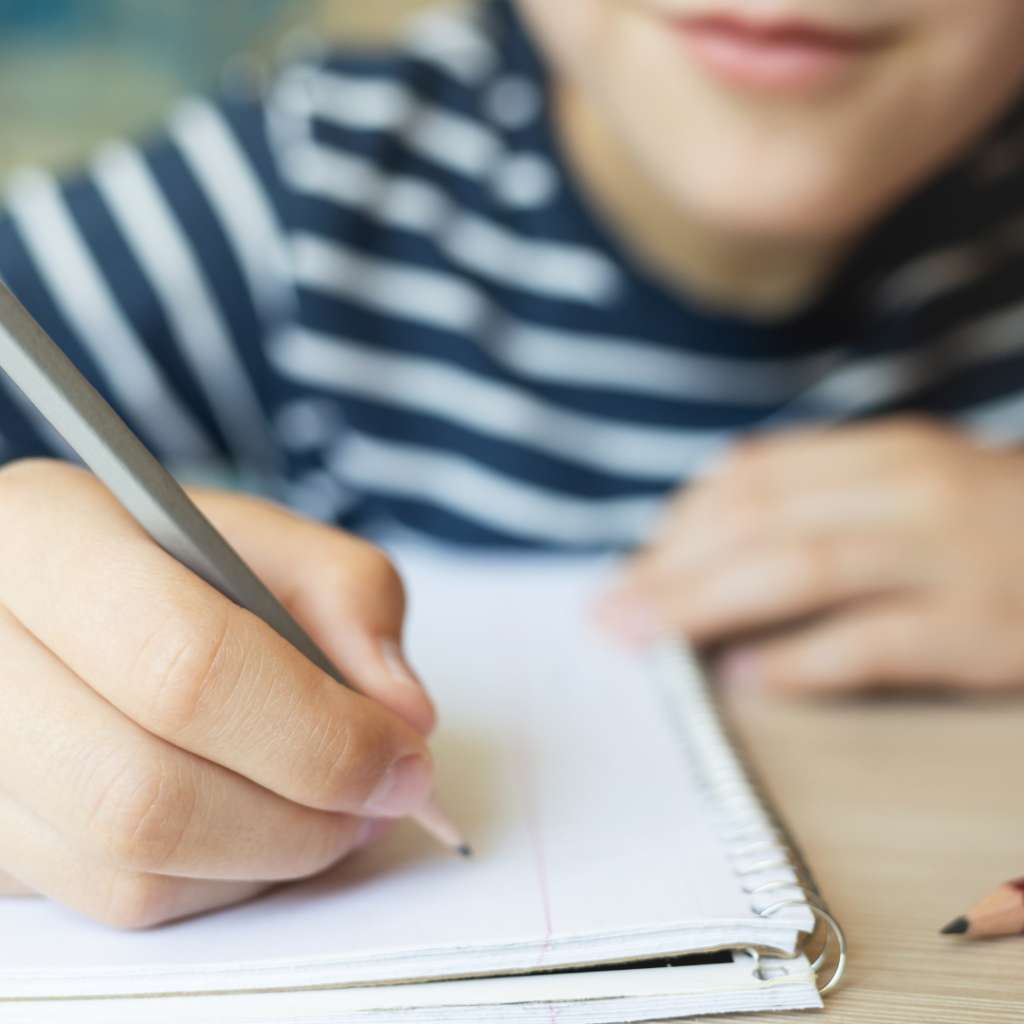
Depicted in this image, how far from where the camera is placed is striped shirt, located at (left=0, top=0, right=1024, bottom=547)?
0.57 metres

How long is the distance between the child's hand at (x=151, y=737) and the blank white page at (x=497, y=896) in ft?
0.04

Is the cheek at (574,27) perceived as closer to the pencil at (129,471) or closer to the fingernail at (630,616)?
the fingernail at (630,616)

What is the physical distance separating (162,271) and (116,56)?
0.75 m

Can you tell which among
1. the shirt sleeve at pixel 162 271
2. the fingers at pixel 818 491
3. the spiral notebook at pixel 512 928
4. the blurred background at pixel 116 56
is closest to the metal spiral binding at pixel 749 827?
the spiral notebook at pixel 512 928

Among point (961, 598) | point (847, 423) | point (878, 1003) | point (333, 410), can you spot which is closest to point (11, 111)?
point (333, 410)

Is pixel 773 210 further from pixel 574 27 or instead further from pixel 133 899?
pixel 133 899

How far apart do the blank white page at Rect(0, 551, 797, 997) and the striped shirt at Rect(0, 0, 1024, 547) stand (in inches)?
11.6

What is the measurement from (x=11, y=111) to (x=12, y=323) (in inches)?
44.8

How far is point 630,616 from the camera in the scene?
16.0 inches

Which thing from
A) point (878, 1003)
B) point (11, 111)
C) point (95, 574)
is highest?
point (11, 111)

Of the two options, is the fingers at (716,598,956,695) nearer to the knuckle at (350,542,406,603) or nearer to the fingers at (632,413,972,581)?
the fingers at (632,413,972,581)

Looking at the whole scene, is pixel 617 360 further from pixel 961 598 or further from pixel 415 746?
pixel 415 746

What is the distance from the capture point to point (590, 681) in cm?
36

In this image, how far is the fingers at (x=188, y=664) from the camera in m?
0.19
